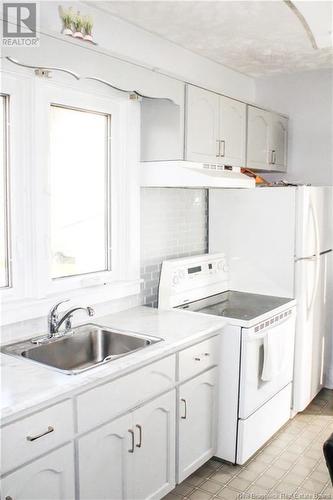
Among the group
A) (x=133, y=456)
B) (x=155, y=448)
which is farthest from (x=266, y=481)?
(x=133, y=456)

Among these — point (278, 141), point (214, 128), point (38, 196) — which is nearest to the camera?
Answer: point (38, 196)

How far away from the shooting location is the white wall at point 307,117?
3.99 metres

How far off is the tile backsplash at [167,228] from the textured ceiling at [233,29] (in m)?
0.98

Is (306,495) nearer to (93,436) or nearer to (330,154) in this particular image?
(93,436)

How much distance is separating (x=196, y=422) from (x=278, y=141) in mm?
2329

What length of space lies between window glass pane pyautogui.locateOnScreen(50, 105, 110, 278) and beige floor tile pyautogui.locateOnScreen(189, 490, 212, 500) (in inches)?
54.0

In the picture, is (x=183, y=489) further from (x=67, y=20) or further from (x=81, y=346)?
(x=67, y=20)

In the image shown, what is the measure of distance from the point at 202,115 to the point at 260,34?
24.3 inches

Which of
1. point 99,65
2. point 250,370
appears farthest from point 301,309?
point 99,65

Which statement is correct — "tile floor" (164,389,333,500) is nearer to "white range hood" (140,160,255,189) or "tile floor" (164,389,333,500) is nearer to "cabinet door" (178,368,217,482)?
"cabinet door" (178,368,217,482)

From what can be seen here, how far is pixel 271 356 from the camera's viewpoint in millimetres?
2994

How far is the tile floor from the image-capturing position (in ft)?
8.79

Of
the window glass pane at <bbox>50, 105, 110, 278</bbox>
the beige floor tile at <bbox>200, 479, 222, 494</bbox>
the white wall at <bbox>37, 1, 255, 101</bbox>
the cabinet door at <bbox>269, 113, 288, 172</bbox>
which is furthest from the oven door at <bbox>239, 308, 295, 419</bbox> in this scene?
the white wall at <bbox>37, 1, 255, 101</bbox>

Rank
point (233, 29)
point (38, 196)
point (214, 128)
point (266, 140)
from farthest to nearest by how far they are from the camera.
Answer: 1. point (266, 140)
2. point (214, 128)
3. point (233, 29)
4. point (38, 196)
